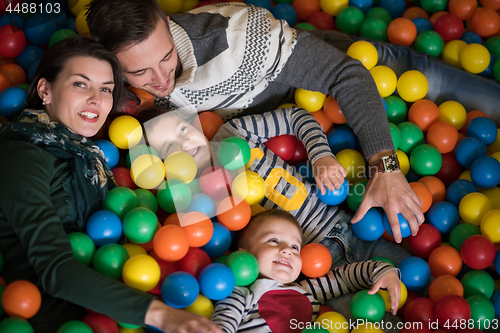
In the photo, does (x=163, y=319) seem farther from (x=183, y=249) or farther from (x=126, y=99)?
(x=126, y=99)

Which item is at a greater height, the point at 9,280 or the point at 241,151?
the point at 241,151

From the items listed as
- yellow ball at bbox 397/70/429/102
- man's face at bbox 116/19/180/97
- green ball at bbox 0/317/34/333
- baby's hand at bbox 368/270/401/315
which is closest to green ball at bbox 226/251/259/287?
baby's hand at bbox 368/270/401/315

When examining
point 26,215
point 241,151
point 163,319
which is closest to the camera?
point 163,319

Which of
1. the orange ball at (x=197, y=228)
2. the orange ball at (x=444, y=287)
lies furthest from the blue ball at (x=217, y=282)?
the orange ball at (x=444, y=287)

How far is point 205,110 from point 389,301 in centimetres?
114

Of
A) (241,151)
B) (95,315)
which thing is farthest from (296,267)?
(95,315)

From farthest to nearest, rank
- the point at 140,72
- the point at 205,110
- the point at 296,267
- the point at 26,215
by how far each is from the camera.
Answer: the point at 205,110 → the point at 140,72 → the point at 296,267 → the point at 26,215

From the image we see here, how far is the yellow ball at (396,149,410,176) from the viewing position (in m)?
1.94

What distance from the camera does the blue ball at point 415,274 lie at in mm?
1549

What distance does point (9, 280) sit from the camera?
1.30 metres

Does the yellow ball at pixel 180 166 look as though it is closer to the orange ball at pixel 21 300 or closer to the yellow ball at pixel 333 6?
the orange ball at pixel 21 300

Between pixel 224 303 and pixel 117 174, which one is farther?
pixel 117 174

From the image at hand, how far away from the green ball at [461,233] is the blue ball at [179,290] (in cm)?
104

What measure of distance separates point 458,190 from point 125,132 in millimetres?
1447
